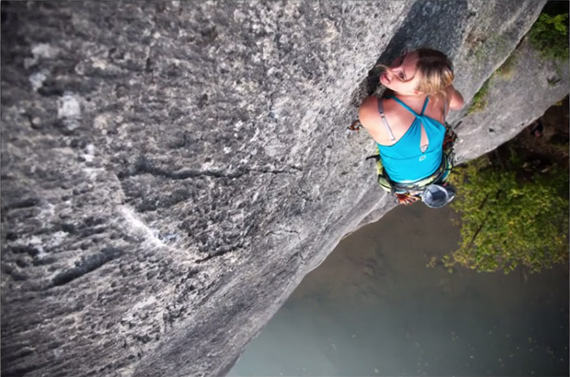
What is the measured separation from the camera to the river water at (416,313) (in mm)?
4539

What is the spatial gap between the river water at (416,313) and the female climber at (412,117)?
277 centimetres

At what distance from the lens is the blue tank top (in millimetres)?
1562

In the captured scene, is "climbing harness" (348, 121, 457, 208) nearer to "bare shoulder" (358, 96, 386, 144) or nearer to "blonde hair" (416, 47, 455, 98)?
"bare shoulder" (358, 96, 386, 144)

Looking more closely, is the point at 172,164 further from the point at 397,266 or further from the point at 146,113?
the point at 397,266

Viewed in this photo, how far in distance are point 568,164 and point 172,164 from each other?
10.5 ft

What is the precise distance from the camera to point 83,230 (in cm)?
109

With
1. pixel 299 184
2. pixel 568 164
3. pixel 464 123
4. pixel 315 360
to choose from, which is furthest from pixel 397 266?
pixel 299 184

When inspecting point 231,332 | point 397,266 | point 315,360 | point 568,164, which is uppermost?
point 231,332

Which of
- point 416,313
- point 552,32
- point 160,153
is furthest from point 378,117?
point 416,313

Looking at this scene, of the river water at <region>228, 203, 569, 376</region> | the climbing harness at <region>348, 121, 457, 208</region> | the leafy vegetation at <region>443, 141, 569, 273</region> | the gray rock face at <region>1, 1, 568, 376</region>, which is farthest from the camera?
the river water at <region>228, 203, 569, 376</region>

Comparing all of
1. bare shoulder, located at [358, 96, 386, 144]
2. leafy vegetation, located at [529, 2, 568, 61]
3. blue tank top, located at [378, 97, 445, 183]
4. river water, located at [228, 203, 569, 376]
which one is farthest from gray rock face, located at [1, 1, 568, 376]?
river water, located at [228, 203, 569, 376]

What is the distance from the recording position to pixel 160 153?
1.13 meters

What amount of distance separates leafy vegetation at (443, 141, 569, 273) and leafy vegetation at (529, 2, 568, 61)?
94 centimetres

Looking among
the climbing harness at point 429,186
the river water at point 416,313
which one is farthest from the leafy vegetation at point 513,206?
the climbing harness at point 429,186
